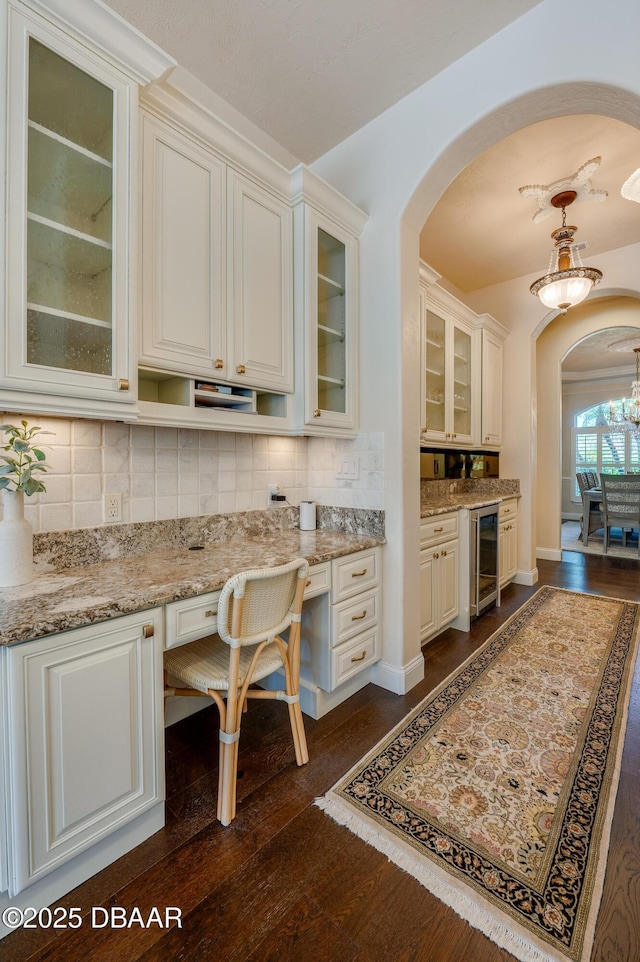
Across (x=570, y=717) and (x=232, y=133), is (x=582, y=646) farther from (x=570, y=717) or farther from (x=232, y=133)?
(x=232, y=133)

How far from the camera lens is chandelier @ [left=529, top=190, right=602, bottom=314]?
289 centimetres

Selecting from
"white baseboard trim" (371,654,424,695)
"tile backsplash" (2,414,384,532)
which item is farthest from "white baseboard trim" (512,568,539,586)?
"tile backsplash" (2,414,384,532)

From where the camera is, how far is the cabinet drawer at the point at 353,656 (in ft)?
6.45

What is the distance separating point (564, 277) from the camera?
2.95m

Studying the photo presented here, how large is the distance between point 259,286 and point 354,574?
1.50 metres

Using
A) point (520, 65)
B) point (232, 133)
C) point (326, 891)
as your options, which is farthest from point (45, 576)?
point (520, 65)

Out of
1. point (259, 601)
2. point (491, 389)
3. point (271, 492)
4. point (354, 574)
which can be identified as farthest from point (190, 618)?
point (491, 389)

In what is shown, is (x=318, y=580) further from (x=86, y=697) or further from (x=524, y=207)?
(x=524, y=207)

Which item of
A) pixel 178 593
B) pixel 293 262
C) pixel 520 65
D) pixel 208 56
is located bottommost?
pixel 178 593

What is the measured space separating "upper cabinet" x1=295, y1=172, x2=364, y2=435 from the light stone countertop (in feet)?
2.16

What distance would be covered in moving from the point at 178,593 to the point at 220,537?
0.83m

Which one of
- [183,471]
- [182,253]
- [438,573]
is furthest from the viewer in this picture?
[438,573]

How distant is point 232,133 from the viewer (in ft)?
5.78

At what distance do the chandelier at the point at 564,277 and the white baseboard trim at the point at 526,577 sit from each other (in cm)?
260
